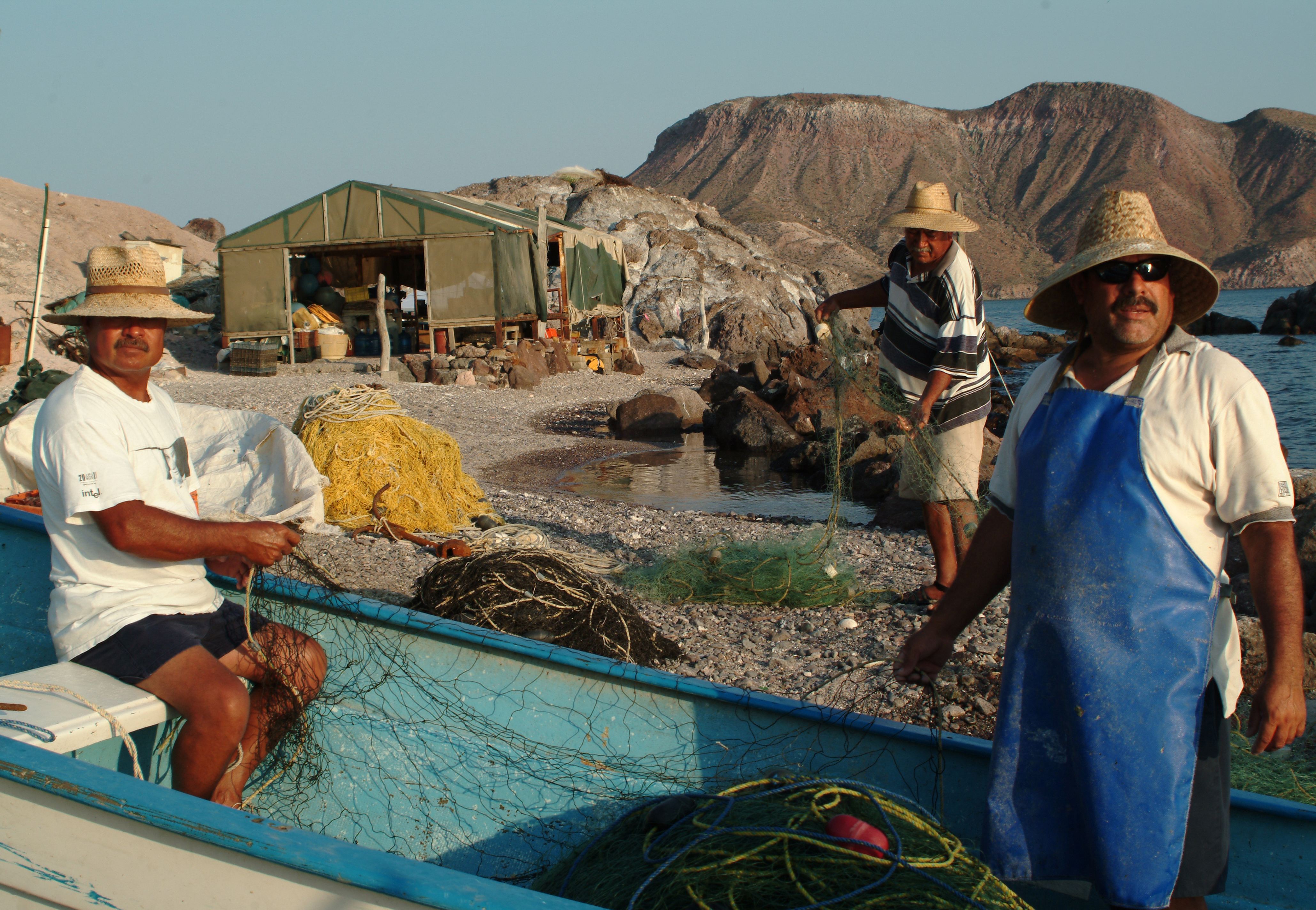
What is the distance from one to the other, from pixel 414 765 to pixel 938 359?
3.14 metres

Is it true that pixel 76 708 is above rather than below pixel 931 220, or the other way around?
below

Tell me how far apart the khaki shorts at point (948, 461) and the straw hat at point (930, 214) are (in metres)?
1.04

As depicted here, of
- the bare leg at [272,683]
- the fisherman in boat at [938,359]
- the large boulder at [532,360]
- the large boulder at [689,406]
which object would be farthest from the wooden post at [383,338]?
the bare leg at [272,683]

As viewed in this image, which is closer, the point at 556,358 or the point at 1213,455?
the point at 1213,455

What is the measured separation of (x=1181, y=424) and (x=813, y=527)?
266 inches

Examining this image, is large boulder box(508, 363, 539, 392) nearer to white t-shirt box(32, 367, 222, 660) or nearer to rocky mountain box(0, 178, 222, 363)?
rocky mountain box(0, 178, 222, 363)

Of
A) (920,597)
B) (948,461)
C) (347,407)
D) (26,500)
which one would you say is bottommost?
(920,597)

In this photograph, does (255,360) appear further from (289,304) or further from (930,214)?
(930,214)

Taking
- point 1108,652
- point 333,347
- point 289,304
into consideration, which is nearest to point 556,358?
point 333,347

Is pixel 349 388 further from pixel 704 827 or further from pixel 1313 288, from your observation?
pixel 1313 288

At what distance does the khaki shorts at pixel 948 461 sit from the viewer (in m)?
4.95

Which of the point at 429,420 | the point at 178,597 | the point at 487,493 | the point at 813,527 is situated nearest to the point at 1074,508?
the point at 178,597

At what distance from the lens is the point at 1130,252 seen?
6.85 feet

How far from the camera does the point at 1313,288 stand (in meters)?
54.8
